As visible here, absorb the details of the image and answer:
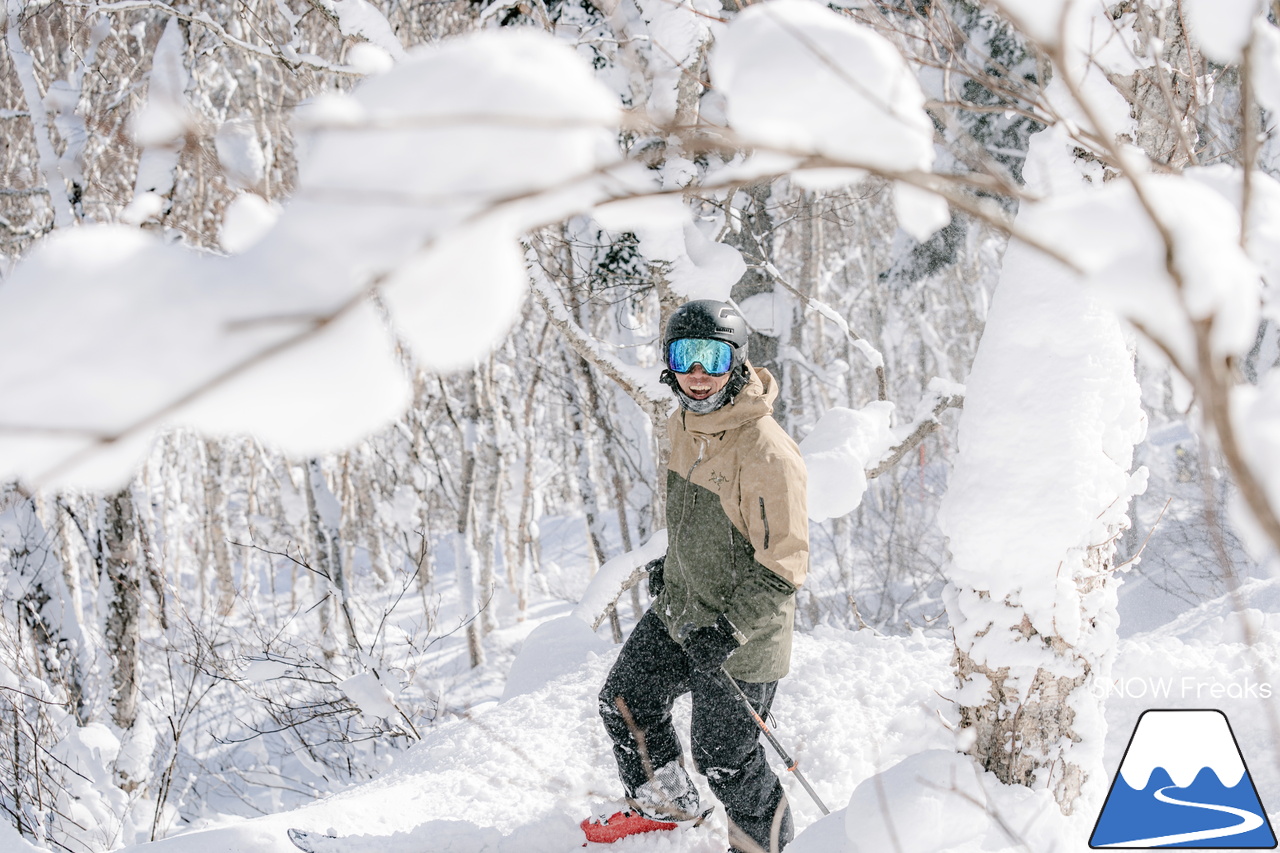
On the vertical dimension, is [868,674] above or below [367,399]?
below

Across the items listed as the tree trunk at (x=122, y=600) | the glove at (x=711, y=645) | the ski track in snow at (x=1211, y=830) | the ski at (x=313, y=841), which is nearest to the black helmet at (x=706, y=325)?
the glove at (x=711, y=645)

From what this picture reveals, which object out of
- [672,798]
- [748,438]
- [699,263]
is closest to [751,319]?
[699,263]

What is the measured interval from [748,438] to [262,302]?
198 cm

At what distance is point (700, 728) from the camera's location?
2.40 metres

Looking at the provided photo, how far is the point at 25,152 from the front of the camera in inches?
317

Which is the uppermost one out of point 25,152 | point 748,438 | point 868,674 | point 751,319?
point 25,152

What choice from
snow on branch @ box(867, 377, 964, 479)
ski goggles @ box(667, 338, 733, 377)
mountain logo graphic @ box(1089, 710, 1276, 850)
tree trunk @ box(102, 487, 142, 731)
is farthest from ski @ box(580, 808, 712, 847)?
tree trunk @ box(102, 487, 142, 731)

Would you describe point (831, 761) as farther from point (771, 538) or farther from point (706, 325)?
point (706, 325)

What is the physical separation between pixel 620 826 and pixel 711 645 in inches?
30.3

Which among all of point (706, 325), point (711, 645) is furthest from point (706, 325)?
point (711, 645)

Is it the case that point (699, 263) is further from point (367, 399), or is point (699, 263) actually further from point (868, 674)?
point (367, 399)

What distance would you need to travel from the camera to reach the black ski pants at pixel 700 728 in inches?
92.6

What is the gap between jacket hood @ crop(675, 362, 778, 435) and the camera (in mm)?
2393

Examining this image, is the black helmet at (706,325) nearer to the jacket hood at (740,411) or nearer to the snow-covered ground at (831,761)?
the jacket hood at (740,411)
